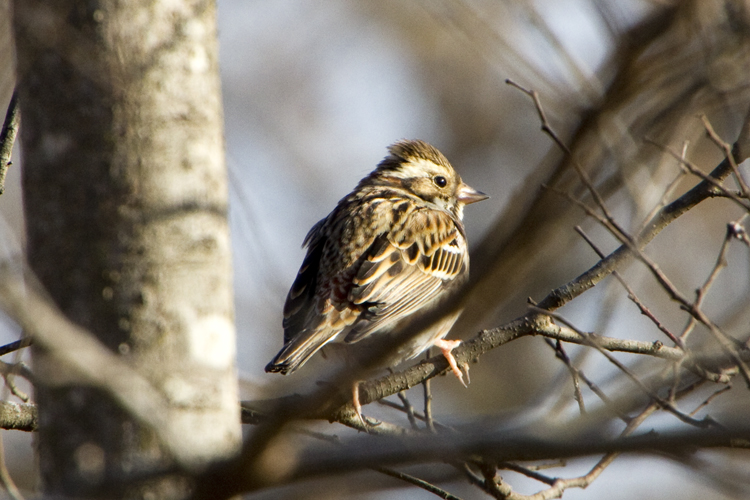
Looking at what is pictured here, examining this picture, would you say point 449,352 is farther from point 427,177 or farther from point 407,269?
point 427,177

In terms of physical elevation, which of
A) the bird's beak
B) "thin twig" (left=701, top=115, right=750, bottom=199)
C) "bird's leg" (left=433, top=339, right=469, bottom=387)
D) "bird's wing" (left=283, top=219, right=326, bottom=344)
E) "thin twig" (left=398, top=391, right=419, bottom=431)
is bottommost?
"thin twig" (left=398, top=391, right=419, bottom=431)

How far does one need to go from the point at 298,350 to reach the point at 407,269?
136cm

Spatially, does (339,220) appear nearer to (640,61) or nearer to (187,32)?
(187,32)

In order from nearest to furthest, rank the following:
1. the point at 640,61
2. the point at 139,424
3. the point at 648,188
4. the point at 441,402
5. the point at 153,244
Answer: the point at 640,61, the point at 139,424, the point at 153,244, the point at 648,188, the point at 441,402

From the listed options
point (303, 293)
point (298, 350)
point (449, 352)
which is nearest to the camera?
Answer: point (449, 352)

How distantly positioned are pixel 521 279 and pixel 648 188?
6.28 ft

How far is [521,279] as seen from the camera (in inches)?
65.7

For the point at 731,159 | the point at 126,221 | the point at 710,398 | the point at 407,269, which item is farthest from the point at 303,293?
the point at 126,221

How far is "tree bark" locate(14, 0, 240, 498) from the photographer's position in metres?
2.31

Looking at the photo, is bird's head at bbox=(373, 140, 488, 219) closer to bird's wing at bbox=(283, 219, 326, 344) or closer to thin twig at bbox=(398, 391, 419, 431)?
bird's wing at bbox=(283, 219, 326, 344)

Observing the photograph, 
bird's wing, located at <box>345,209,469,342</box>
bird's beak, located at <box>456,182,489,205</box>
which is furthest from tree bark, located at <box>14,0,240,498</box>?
bird's beak, located at <box>456,182,489,205</box>

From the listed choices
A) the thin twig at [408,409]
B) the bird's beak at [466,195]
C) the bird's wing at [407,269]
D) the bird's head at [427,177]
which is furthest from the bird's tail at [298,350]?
the bird's beak at [466,195]

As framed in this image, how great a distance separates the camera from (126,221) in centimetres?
241

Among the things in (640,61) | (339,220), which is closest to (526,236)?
(640,61)
